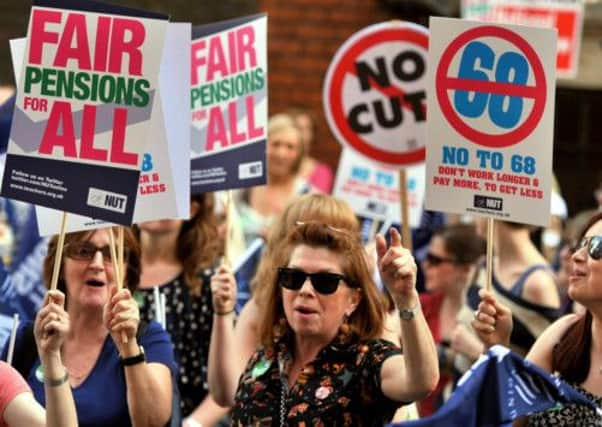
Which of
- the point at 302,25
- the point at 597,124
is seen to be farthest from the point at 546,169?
the point at 597,124

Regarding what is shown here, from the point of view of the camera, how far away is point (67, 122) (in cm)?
628

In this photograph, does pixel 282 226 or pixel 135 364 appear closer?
pixel 135 364

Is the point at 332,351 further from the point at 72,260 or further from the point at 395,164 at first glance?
the point at 395,164

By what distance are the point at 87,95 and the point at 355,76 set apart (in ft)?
9.95

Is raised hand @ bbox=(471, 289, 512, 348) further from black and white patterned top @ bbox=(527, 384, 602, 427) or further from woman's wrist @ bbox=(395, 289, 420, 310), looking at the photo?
woman's wrist @ bbox=(395, 289, 420, 310)

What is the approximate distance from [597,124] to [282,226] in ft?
32.6

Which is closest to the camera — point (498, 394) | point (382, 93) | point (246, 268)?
point (498, 394)

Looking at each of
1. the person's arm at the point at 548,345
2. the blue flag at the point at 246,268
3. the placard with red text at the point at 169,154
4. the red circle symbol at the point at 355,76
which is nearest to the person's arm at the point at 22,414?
the placard with red text at the point at 169,154

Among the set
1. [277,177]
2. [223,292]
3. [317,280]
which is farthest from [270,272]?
[277,177]

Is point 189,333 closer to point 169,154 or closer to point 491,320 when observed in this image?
point 169,154

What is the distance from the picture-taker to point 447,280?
33.1 ft

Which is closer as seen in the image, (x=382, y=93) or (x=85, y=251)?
(x=85, y=251)

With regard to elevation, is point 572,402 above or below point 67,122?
below

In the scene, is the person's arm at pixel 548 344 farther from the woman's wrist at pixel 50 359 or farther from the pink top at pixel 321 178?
the pink top at pixel 321 178
